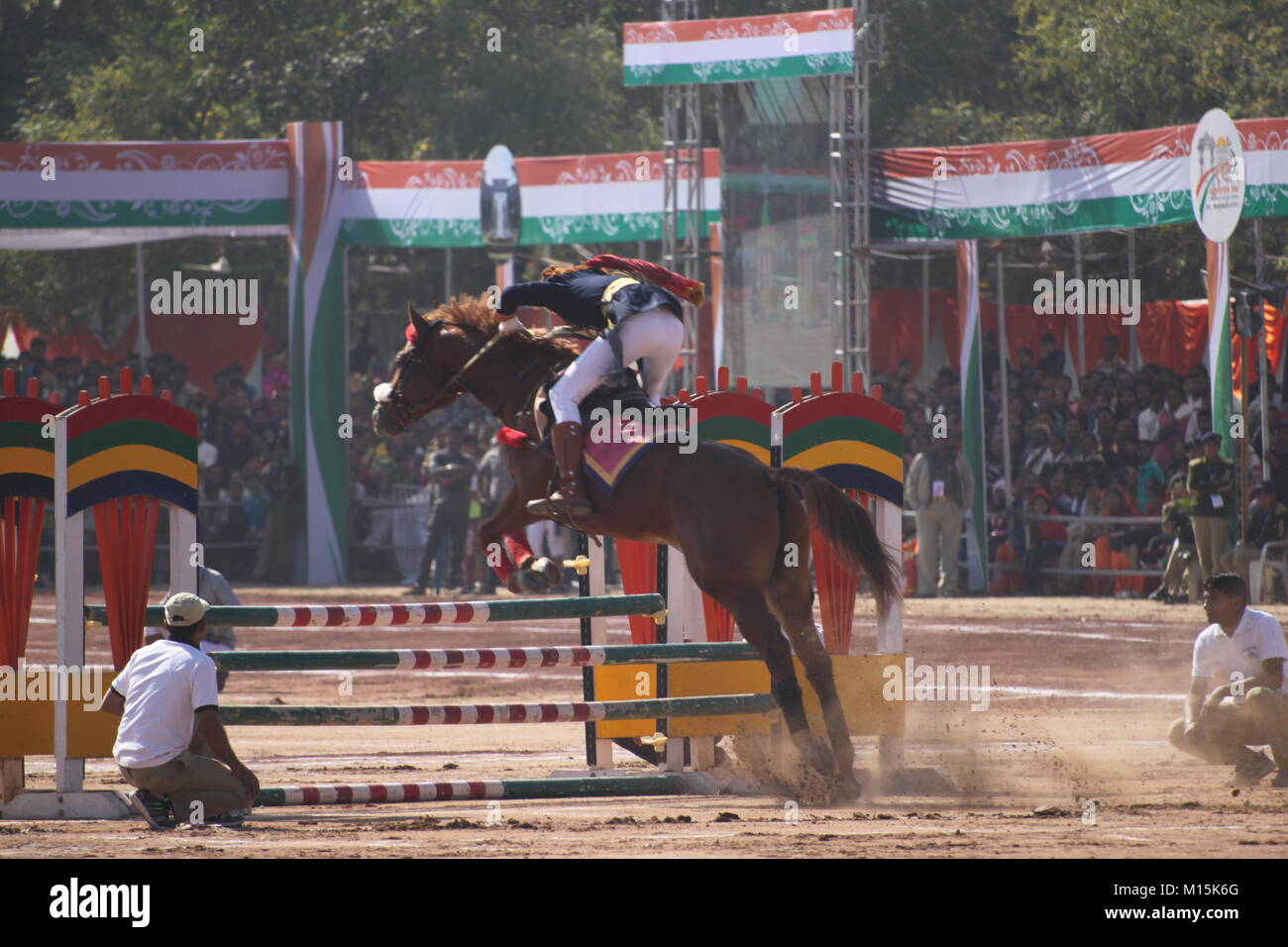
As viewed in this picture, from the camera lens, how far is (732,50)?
2102cm

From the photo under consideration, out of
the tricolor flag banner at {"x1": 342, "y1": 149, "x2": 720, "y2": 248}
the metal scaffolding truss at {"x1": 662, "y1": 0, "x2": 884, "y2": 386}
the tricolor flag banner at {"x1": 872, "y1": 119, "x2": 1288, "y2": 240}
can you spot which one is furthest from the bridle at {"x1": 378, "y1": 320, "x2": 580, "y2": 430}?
the tricolor flag banner at {"x1": 342, "y1": 149, "x2": 720, "y2": 248}

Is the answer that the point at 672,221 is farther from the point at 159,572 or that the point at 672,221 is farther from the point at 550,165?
the point at 159,572

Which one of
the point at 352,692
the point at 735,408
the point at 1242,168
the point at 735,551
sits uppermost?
the point at 1242,168

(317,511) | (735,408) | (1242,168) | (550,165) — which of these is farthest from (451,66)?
(735,408)

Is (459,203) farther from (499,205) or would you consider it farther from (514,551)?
(514,551)

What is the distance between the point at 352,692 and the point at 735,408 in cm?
564

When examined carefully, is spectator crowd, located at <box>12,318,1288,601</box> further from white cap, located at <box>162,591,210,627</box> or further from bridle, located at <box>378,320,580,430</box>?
white cap, located at <box>162,591,210,627</box>

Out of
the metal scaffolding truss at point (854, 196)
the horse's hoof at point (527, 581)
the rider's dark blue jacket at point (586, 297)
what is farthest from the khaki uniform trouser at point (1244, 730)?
the metal scaffolding truss at point (854, 196)

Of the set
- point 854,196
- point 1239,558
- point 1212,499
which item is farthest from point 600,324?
point 854,196

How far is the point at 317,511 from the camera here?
22906 mm

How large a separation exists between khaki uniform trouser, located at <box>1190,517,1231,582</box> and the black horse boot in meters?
10.6

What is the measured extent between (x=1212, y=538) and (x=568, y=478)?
10.7 metres

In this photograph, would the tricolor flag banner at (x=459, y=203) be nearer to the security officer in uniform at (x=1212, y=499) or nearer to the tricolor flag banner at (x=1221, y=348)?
the tricolor flag banner at (x=1221, y=348)

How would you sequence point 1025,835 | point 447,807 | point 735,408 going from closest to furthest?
point 1025,835
point 447,807
point 735,408
